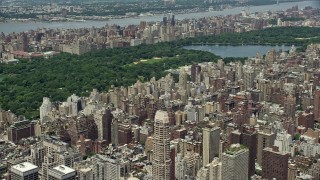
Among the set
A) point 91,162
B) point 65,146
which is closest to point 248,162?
point 91,162

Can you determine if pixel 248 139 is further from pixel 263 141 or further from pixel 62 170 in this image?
pixel 62 170

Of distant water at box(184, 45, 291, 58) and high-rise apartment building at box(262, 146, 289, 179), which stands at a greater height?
distant water at box(184, 45, 291, 58)

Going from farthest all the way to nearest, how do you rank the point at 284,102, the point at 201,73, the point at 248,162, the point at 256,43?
the point at 256,43, the point at 201,73, the point at 284,102, the point at 248,162

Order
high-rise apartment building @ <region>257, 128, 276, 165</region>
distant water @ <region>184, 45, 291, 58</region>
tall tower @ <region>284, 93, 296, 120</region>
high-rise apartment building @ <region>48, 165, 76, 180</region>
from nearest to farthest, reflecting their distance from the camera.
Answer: high-rise apartment building @ <region>48, 165, 76, 180</region>
high-rise apartment building @ <region>257, 128, 276, 165</region>
tall tower @ <region>284, 93, 296, 120</region>
distant water @ <region>184, 45, 291, 58</region>

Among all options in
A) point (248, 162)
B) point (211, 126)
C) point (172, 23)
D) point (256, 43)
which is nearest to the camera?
point (248, 162)

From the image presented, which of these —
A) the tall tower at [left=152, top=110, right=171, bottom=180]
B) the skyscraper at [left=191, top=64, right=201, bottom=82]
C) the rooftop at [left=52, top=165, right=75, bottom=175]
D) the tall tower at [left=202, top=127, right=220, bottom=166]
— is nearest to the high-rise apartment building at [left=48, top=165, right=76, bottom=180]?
the rooftop at [left=52, top=165, right=75, bottom=175]

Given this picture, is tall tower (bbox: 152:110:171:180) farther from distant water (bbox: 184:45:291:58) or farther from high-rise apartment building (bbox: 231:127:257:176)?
distant water (bbox: 184:45:291:58)

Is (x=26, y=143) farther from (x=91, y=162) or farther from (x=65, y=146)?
(x=91, y=162)
